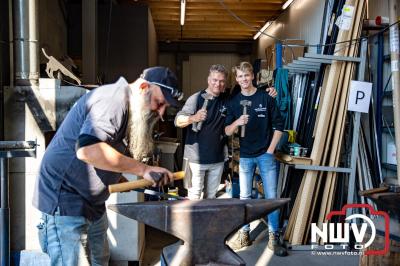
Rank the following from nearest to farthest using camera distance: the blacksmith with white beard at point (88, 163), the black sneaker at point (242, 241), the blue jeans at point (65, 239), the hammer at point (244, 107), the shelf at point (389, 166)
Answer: the blacksmith with white beard at point (88, 163), the blue jeans at point (65, 239), the shelf at point (389, 166), the hammer at point (244, 107), the black sneaker at point (242, 241)

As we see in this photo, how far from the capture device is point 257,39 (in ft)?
34.9

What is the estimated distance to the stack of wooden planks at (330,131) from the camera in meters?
3.74

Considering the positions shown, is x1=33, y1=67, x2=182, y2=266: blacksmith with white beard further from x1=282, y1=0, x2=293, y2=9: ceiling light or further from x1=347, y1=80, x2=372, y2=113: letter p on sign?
x1=282, y1=0, x2=293, y2=9: ceiling light

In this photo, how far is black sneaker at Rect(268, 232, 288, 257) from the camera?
11.9 feet

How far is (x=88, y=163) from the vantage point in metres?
1.69

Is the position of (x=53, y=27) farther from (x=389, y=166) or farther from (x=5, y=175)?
(x=389, y=166)

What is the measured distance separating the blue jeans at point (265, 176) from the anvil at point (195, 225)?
7.06 feet

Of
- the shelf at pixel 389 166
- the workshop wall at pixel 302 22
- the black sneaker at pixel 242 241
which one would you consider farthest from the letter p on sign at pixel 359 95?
the workshop wall at pixel 302 22

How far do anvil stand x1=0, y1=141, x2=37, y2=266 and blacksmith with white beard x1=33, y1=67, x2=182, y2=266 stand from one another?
0.36m

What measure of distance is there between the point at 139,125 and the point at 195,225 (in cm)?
51

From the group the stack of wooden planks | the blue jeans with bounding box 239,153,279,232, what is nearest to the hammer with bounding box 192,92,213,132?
the blue jeans with bounding box 239,153,279,232

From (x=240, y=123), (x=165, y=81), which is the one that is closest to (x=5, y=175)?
(x=165, y=81)

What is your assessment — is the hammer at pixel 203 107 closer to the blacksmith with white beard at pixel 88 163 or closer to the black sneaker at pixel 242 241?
the black sneaker at pixel 242 241

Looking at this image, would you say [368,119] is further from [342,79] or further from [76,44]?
[76,44]
